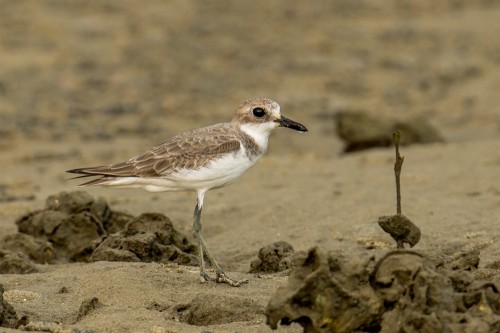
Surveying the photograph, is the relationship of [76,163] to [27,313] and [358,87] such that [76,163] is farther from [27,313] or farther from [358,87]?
[27,313]

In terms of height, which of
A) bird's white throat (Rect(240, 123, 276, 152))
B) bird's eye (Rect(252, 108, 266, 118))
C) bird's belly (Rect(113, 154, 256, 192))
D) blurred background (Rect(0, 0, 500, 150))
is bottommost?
bird's belly (Rect(113, 154, 256, 192))

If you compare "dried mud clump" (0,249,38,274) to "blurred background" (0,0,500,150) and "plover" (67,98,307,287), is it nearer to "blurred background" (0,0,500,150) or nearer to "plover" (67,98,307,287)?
"plover" (67,98,307,287)

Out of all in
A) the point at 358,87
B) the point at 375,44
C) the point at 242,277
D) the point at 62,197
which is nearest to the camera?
the point at 242,277

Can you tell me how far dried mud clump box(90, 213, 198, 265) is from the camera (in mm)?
8023

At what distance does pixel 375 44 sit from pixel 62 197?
1259cm

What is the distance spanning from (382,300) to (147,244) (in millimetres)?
2904

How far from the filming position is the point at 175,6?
2236cm

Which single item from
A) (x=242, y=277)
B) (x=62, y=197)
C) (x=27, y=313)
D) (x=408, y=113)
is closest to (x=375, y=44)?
(x=408, y=113)

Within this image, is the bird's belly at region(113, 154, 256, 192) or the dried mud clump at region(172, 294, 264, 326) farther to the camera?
the bird's belly at region(113, 154, 256, 192)

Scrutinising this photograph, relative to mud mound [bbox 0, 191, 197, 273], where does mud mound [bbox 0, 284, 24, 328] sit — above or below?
below

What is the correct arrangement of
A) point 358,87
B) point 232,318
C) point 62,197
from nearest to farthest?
point 232,318 → point 62,197 → point 358,87

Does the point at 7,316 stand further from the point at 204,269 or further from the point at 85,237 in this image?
the point at 85,237

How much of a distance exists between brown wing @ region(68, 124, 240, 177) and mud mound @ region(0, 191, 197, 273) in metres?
0.57

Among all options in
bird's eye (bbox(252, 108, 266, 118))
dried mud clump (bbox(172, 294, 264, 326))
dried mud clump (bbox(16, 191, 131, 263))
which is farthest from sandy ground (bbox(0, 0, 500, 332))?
bird's eye (bbox(252, 108, 266, 118))
